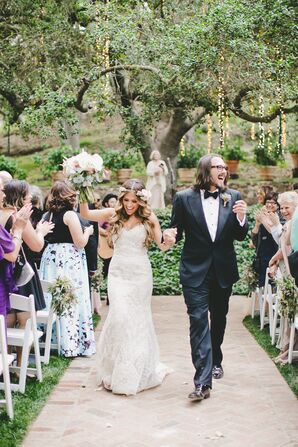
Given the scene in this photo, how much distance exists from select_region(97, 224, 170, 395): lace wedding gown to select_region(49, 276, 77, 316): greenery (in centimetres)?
61

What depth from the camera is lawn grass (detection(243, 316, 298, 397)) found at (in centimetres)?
622

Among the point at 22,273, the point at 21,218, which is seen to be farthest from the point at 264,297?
the point at 21,218

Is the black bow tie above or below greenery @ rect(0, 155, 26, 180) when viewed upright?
below

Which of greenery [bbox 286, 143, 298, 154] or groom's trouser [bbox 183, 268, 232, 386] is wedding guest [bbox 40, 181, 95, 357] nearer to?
groom's trouser [bbox 183, 268, 232, 386]

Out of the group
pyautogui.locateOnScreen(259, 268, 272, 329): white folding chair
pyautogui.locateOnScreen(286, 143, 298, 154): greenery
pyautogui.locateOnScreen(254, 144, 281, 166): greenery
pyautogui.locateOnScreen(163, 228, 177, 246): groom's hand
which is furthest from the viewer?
pyautogui.locateOnScreen(286, 143, 298, 154): greenery

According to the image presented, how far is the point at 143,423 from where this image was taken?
198 inches

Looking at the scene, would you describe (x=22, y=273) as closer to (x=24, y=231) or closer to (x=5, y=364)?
(x=24, y=231)

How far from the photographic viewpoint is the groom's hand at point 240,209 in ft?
18.6

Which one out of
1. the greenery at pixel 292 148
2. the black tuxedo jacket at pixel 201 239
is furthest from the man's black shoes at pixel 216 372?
the greenery at pixel 292 148

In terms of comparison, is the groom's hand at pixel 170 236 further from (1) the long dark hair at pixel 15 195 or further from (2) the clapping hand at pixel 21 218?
(1) the long dark hair at pixel 15 195

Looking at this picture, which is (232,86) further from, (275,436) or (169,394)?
(275,436)

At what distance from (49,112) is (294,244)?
707 centimetres

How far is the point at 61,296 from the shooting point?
21.5 feet

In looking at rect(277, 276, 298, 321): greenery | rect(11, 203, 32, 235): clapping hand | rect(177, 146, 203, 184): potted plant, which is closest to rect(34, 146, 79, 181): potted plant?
rect(177, 146, 203, 184): potted plant
